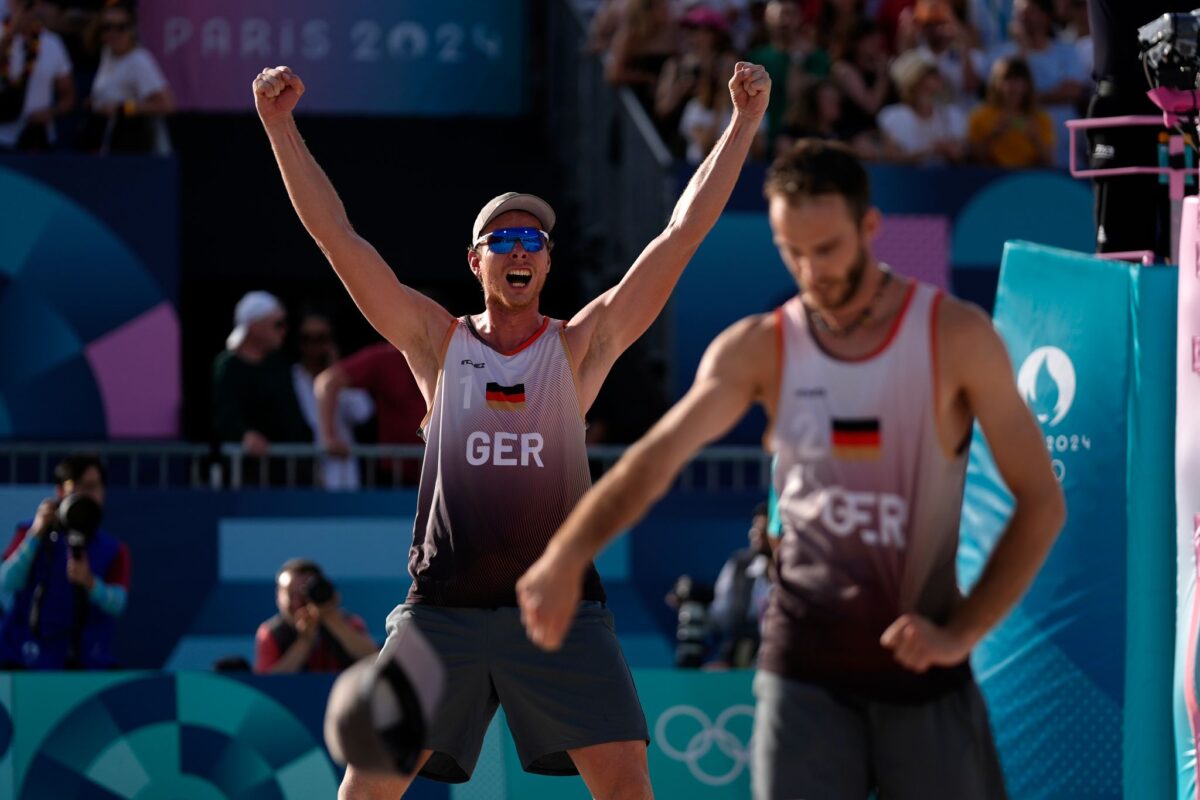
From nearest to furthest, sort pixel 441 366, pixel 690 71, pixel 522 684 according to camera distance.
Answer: pixel 522 684 → pixel 441 366 → pixel 690 71

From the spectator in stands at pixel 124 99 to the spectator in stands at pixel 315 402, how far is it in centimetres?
158

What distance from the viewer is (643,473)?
14.1 ft

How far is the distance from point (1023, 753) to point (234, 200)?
896cm

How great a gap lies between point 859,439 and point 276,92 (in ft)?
8.39

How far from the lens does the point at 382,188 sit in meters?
15.4

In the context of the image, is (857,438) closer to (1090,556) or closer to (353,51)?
(1090,556)

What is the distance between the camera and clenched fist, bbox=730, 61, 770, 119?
616 cm

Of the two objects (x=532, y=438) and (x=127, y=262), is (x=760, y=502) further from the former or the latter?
(x=532, y=438)

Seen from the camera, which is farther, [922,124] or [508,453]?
[922,124]

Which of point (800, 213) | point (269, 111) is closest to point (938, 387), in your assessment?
point (800, 213)

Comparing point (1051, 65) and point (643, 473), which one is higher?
point (1051, 65)

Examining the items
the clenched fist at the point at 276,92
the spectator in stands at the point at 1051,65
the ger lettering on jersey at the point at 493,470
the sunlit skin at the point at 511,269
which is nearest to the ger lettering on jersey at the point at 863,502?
the ger lettering on jersey at the point at 493,470

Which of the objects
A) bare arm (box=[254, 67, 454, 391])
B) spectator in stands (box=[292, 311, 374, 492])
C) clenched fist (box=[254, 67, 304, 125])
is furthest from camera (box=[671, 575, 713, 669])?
clenched fist (box=[254, 67, 304, 125])

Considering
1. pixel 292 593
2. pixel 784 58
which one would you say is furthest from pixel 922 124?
pixel 292 593
